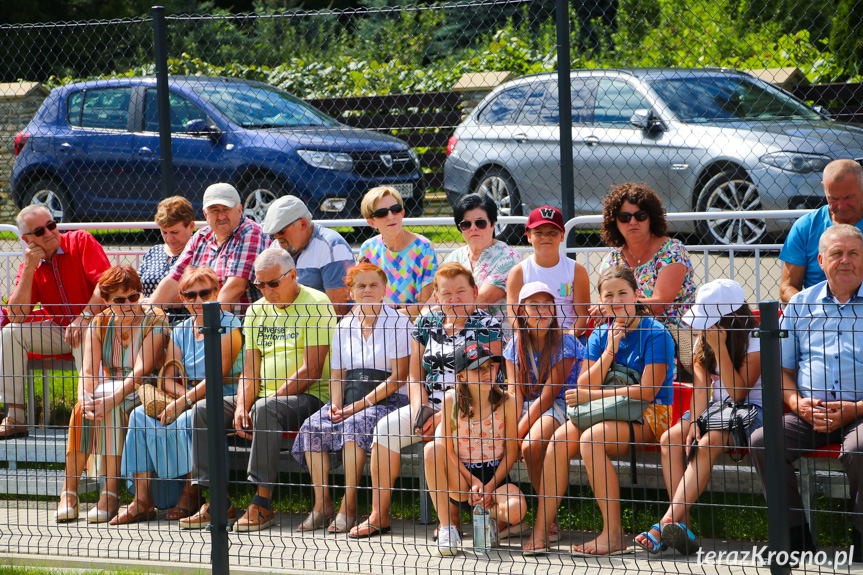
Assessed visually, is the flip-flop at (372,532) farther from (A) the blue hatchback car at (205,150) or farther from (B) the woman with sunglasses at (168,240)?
(A) the blue hatchback car at (205,150)

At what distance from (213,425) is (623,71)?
418 centimetres

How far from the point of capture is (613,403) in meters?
3.95

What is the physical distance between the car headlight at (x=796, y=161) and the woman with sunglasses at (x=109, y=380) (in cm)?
453

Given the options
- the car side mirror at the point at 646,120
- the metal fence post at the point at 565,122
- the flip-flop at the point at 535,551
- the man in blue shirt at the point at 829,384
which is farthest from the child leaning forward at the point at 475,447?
the car side mirror at the point at 646,120

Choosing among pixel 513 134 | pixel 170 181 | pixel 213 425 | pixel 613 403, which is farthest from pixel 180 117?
pixel 613 403

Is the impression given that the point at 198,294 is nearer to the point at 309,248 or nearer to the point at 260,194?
the point at 309,248

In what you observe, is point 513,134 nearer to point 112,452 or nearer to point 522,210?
point 522,210

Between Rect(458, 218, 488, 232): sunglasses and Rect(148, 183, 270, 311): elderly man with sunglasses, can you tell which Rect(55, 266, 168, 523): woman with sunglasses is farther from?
Rect(458, 218, 488, 232): sunglasses

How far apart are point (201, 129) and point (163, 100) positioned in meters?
1.64

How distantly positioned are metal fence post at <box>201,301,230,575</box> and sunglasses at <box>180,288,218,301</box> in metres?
1.23

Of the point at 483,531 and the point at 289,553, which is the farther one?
the point at 289,553

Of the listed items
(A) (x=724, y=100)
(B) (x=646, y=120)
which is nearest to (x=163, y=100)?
(B) (x=646, y=120)

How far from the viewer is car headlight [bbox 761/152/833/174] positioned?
7.02 m

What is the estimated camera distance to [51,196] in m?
9.12
